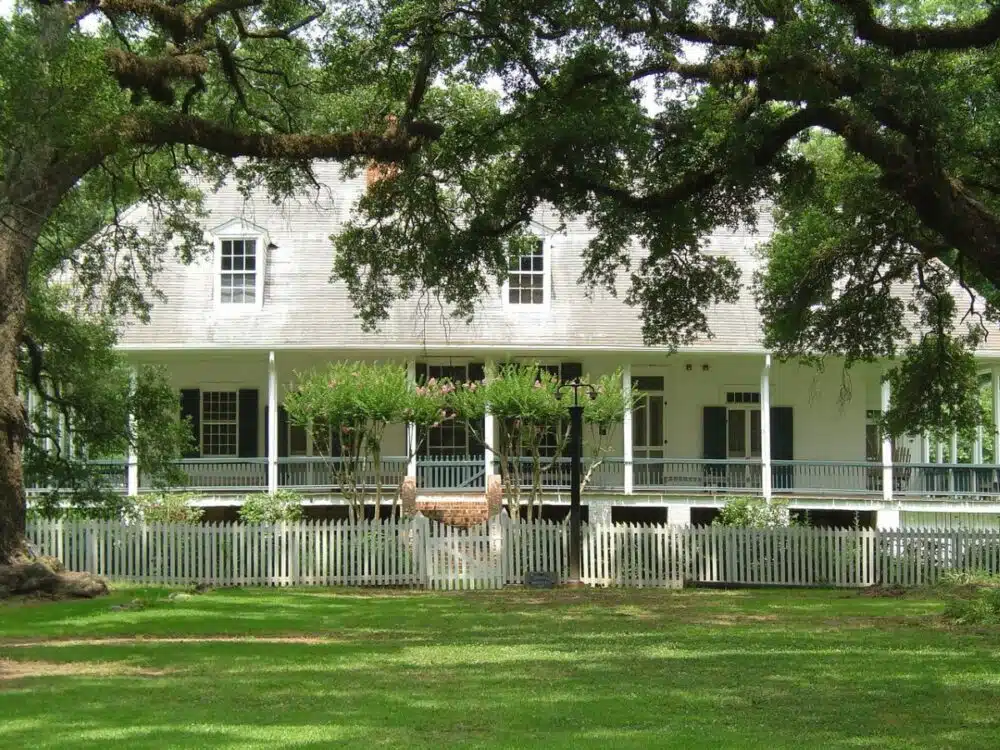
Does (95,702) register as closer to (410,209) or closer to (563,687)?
(563,687)

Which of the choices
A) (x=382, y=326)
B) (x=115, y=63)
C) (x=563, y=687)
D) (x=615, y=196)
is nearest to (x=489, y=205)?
(x=615, y=196)

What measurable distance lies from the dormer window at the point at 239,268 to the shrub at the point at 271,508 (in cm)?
520

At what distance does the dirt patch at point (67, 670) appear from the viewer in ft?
37.2

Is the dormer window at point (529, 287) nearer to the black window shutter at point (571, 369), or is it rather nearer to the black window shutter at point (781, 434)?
the black window shutter at point (571, 369)

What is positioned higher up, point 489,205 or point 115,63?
point 115,63

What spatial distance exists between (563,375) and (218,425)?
347 inches

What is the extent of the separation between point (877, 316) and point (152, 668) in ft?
46.7

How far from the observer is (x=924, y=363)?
73.8 feet

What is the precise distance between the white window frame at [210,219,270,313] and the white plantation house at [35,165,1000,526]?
0.12 feet

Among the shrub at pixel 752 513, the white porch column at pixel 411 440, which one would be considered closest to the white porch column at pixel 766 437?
the shrub at pixel 752 513

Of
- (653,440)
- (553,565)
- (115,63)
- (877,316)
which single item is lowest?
(553,565)

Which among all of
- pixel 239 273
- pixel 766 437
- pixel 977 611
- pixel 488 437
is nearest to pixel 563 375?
pixel 488 437

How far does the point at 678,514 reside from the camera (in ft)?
98.8

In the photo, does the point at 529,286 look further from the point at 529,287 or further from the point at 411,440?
the point at 411,440
